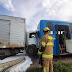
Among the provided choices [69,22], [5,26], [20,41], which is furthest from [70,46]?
[5,26]

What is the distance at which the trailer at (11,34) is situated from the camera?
496 cm

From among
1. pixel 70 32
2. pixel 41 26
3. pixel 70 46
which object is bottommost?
pixel 70 46

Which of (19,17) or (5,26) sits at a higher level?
(19,17)

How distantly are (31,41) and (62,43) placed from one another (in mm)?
3081

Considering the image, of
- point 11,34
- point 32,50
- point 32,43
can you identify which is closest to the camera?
point 32,50

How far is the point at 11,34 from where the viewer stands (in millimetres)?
5191

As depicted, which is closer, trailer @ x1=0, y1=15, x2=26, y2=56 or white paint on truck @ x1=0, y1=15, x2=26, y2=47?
trailer @ x1=0, y1=15, x2=26, y2=56

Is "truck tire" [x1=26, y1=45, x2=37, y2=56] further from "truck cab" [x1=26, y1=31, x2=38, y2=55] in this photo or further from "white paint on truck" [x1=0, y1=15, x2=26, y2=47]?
"white paint on truck" [x1=0, y1=15, x2=26, y2=47]

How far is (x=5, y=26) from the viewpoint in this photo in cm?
516

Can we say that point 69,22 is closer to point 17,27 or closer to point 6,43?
point 17,27

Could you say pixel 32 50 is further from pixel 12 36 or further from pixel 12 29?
Result: pixel 12 29

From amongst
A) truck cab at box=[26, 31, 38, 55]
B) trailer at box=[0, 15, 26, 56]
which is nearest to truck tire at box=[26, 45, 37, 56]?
truck cab at box=[26, 31, 38, 55]

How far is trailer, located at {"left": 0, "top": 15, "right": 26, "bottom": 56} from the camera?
16.3 feet

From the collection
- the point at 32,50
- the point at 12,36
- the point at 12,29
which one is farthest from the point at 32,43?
the point at 12,29
